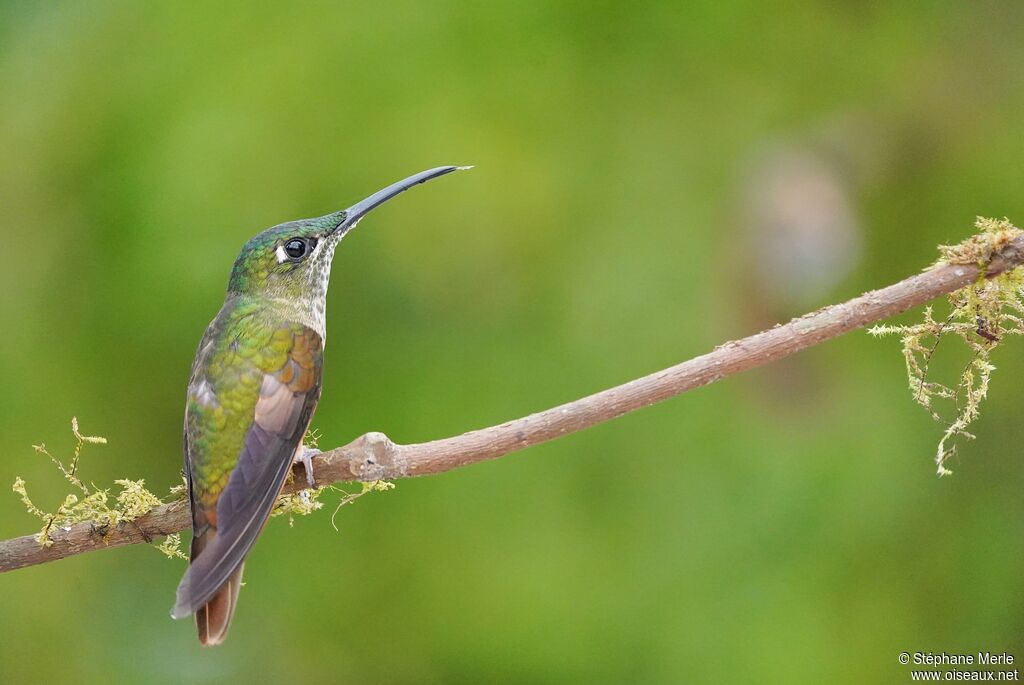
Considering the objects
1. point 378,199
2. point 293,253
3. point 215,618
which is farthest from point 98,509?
point 378,199

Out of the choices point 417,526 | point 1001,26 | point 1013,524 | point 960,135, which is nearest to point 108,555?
point 417,526

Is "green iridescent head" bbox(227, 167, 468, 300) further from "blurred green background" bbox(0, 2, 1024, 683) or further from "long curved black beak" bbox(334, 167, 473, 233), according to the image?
"blurred green background" bbox(0, 2, 1024, 683)

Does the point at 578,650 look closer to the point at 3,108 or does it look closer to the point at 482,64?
the point at 482,64

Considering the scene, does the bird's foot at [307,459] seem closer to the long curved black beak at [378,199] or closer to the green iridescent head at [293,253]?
the green iridescent head at [293,253]

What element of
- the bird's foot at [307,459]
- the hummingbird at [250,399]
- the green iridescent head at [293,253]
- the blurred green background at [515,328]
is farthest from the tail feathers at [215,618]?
the blurred green background at [515,328]

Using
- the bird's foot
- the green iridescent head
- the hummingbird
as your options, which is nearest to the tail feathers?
the hummingbird

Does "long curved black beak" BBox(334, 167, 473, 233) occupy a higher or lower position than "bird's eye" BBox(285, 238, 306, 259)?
higher
